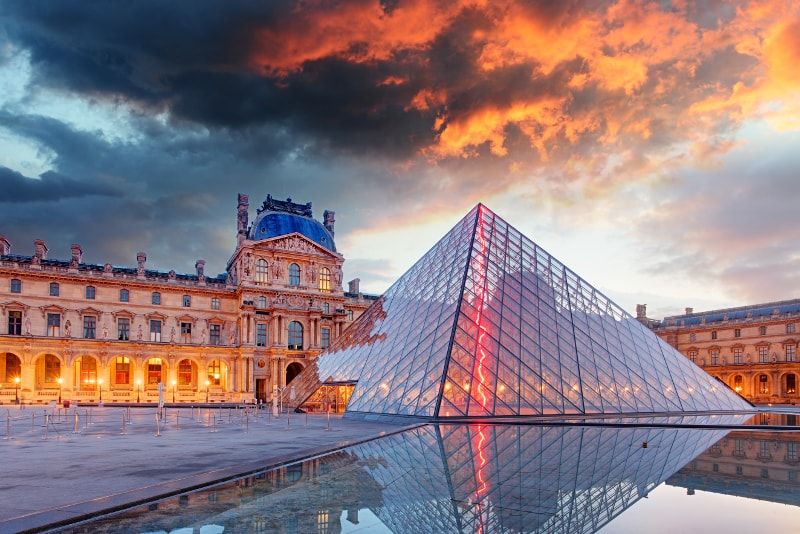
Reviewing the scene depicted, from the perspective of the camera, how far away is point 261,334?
202 feet

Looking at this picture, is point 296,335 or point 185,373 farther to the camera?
point 296,335

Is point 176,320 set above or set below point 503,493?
above

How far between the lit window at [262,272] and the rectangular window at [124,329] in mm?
12597

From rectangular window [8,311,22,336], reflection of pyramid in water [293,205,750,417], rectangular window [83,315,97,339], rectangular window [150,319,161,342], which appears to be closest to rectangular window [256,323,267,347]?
rectangular window [150,319,161,342]

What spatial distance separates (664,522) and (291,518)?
3981mm

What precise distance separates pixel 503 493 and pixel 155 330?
184 feet

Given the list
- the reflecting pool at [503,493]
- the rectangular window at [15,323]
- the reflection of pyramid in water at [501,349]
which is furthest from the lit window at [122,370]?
the reflecting pool at [503,493]

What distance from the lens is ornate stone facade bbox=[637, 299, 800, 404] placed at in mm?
62875

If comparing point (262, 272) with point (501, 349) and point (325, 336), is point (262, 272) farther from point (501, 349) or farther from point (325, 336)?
point (501, 349)

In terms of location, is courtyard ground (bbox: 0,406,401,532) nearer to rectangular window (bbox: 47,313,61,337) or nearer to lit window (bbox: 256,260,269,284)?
rectangular window (bbox: 47,313,61,337)

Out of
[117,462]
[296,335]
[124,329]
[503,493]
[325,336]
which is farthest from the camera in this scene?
[325,336]

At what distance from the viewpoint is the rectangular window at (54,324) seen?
175 feet

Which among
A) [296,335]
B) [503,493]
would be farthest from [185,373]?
[503,493]

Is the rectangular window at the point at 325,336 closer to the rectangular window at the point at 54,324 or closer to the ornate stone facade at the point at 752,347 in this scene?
the rectangular window at the point at 54,324
